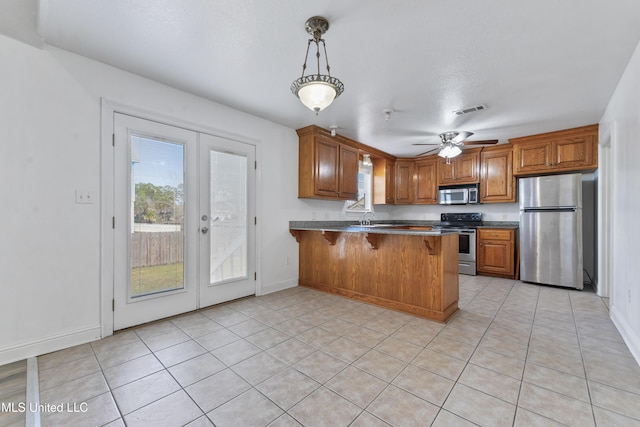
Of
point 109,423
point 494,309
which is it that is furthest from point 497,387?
point 109,423

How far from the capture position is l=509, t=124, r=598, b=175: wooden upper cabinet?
391 cm

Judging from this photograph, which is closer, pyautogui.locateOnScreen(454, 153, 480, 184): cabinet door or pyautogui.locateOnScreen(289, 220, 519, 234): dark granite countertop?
pyautogui.locateOnScreen(289, 220, 519, 234): dark granite countertop

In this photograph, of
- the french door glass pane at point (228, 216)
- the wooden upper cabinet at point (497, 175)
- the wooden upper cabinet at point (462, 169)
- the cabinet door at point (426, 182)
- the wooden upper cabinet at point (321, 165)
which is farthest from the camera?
the cabinet door at point (426, 182)

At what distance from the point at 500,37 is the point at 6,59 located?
3.65m

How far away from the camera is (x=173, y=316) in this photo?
9.48 ft

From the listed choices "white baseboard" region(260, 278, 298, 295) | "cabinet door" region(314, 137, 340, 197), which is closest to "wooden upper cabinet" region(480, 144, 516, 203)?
"cabinet door" region(314, 137, 340, 197)

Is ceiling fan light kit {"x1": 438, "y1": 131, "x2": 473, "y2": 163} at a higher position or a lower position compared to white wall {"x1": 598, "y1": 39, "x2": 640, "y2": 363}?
higher

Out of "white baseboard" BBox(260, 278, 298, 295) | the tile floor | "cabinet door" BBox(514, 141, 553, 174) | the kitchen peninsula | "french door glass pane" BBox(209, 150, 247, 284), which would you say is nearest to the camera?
the tile floor

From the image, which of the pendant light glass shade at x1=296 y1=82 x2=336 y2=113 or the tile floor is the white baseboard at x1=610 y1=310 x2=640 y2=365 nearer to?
the tile floor

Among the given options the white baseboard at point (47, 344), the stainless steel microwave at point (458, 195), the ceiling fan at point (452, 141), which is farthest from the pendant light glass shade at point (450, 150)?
the white baseboard at point (47, 344)

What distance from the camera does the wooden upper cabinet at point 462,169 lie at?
16.9ft

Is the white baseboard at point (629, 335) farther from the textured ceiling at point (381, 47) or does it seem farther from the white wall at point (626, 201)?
the textured ceiling at point (381, 47)

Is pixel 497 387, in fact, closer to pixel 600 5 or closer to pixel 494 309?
pixel 494 309

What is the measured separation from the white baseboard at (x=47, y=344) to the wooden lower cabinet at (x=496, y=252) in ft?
18.0
